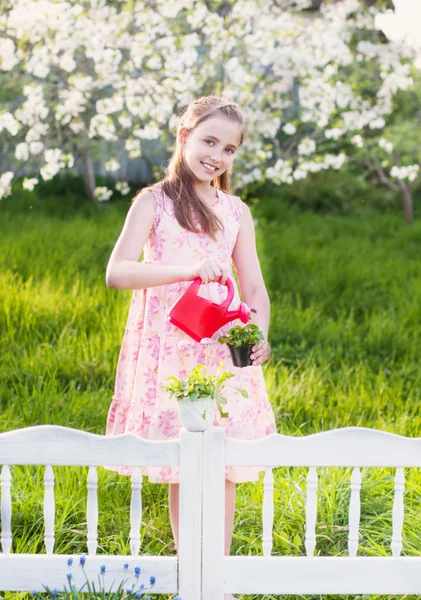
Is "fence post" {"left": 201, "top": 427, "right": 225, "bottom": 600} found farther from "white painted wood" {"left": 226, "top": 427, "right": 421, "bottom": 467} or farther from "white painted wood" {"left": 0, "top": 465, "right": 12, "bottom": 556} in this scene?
"white painted wood" {"left": 0, "top": 465, "right": 12, "bottom": 556}

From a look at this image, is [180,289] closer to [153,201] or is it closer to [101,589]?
[153,201]

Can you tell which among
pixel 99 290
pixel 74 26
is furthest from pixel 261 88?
pixel 99 290

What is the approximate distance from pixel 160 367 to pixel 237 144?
2.19ft

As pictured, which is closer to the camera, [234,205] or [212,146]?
[212,146]

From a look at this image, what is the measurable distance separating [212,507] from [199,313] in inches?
18.8

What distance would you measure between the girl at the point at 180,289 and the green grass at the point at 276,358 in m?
0.49

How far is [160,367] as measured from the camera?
7.00ft

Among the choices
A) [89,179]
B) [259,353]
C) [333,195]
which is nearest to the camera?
[259,353]

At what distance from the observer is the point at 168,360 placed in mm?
2141

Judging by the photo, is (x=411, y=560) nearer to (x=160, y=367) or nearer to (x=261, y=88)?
(x=160, y=367)

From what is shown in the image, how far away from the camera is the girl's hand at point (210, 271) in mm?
1864

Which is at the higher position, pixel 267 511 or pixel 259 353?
pixel 259 353

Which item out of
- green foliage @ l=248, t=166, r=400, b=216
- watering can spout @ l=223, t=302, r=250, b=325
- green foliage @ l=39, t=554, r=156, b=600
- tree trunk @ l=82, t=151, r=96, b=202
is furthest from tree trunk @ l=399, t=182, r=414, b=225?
green foliage @ l=39, t=554, r=156, b=600

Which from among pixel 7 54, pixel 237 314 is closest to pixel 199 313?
pixel 237 314
